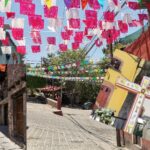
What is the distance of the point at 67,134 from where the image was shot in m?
16.6

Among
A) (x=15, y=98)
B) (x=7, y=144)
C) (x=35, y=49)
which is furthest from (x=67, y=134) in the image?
(x=35, y=49)

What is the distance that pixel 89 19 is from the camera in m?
7.38

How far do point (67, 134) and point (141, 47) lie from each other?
9.24 metres

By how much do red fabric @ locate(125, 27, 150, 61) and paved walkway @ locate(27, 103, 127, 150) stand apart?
5609 mm

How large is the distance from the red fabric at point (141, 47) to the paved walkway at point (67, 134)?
5.61 meters

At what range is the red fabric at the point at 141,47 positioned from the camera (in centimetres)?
783

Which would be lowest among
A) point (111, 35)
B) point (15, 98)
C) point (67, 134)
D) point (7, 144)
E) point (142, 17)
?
point (7, 144)

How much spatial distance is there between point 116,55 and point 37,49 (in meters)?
1.48

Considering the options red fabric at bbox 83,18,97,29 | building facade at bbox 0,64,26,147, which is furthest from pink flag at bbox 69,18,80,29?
building facade at bbox 0,64,26,147

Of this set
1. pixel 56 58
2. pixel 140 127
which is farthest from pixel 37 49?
pixel 56 58

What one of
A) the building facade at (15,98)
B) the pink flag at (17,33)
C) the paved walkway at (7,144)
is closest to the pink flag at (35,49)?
the pink flag at (17,33)

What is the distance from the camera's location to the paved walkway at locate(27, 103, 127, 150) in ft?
46.0

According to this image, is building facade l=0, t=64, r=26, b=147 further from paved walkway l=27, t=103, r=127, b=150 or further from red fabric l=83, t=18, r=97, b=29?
red fabric l=83, t=18, r=97, b=29

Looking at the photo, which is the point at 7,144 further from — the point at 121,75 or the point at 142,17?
the point at 142,17
